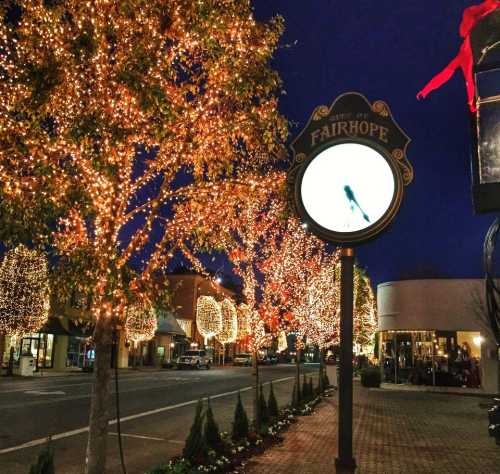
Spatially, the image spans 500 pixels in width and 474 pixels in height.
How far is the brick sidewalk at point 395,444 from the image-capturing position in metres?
9.20

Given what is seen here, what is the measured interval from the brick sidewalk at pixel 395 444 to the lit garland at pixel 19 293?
16.9 metres

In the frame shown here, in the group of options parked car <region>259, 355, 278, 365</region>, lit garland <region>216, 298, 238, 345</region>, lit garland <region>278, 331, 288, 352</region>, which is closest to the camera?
lit garland <region>216, 298, 238, 345</region>

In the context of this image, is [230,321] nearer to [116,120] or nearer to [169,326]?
[116,120]

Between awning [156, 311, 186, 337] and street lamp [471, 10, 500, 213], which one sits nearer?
street lamp [471, 10, 500, 213]

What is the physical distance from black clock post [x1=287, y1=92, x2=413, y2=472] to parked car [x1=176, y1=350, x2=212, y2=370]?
150 ft

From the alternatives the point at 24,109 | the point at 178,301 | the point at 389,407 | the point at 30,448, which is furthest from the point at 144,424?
the point at 178,301

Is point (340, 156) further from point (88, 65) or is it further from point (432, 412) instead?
point (432, 412)

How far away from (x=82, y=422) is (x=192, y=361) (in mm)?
34198

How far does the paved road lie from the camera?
1003 centimetres

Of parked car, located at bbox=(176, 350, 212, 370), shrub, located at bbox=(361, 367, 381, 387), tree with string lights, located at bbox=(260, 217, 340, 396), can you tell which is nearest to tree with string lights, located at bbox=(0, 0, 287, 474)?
tree with string lights, located at bbox=(260, 217, 340, 396)

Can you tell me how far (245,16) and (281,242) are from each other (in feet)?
32.9

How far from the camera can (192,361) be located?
4766 centimetres

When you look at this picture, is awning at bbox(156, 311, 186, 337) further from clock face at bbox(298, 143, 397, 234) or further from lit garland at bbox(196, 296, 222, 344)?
clock face at bbox(298, 143, 397, 234)

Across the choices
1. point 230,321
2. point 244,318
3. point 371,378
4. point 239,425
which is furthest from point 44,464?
point 371,378
